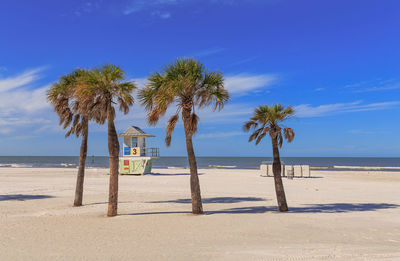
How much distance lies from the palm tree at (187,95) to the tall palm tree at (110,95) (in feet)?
2.97

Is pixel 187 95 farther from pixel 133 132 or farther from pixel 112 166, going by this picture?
pixel 133 132

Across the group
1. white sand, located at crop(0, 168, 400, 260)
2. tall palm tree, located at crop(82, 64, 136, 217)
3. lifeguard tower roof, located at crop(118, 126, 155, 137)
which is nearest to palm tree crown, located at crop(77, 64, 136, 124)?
tall palm tree, located at crop(82, 64, 136, 217)

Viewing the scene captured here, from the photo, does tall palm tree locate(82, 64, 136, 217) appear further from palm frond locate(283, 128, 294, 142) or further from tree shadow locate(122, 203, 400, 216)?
palm frond locate(283, 128, 294, 142)

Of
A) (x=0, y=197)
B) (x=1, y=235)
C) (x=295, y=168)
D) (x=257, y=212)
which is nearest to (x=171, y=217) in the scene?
(x=257, y=212)

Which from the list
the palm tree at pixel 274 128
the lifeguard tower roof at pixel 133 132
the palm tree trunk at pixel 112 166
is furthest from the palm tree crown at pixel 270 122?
the lifeguard tower roof at pixel 133 132

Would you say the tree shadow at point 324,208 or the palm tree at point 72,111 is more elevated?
the palm tree at point 72,111

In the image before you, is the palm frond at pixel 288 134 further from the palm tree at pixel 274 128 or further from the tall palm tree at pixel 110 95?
the tall palm tree at pixel 110 95

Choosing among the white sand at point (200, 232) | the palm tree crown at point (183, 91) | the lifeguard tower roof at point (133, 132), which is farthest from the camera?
the lifeguard tower roof at point (133, 132)

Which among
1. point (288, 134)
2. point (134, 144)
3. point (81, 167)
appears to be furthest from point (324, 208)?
point (134, 144)

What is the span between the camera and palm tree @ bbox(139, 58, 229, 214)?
12.6 metres

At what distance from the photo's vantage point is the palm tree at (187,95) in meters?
12.6

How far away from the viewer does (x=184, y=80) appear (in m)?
12.3

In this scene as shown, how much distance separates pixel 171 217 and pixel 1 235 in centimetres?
566

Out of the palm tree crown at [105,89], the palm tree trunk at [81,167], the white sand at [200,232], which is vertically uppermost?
the palm tree crown at [105,89]
